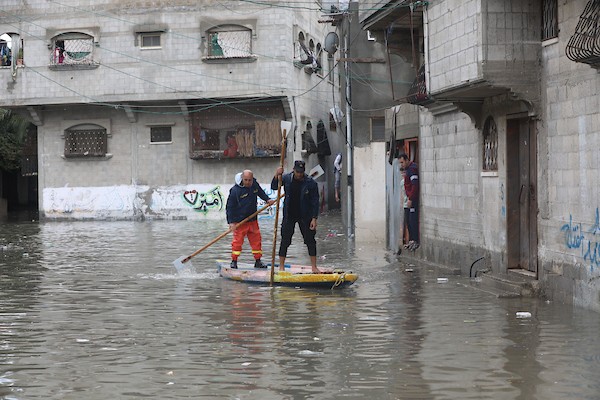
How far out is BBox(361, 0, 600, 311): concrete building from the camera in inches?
500

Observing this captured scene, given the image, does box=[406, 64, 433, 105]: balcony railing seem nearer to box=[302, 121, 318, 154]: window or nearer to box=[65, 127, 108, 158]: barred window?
box=[302, 121, 318, 154]: window

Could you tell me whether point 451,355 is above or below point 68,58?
below

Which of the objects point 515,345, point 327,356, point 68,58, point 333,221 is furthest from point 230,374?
point 68,58

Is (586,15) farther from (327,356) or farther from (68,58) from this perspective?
(68,58)

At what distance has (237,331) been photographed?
465 inches

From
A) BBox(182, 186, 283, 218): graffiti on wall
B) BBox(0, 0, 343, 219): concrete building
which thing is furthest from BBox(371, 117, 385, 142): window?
BBox(182, 186, 283, 218): graffiti on wall

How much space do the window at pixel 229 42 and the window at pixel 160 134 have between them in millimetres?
3711

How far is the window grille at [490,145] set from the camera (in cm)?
1609

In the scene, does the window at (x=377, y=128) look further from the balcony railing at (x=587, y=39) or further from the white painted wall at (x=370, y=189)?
the balcony railing at (x=587, y=39)

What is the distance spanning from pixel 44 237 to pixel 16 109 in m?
12.2

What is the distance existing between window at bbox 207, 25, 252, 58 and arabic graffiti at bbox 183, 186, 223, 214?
5.17 meters

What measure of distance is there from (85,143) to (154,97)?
398cm

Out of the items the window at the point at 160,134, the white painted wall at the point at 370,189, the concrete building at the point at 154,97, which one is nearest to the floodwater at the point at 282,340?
the white painted wall at the point at 370,189

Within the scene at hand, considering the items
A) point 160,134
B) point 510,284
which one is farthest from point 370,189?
point 160,134
